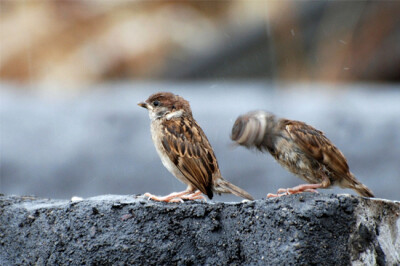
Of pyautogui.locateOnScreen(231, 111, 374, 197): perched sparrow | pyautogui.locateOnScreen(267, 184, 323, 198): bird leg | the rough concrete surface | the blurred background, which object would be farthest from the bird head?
the blurred background

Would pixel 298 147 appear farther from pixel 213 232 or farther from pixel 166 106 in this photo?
pixel 166 106

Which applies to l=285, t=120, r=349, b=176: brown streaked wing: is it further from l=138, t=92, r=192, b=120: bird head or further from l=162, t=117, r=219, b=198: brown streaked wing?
l=138, t=92, r=192, b=120: bird head

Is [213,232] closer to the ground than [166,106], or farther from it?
closer to the ground

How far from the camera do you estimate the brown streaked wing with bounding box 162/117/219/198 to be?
12.4 feet

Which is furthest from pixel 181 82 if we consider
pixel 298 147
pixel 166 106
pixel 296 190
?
pixel 296 190

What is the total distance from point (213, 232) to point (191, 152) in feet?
2.66

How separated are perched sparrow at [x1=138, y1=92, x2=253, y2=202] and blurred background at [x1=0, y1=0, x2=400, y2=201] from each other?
1767mm

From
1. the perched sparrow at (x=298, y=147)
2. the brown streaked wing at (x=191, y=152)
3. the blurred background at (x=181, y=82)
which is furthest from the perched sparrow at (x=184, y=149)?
the blurred background at (x=181, y=82)

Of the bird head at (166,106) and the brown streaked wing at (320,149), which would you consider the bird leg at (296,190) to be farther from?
the bird head at (166,106)

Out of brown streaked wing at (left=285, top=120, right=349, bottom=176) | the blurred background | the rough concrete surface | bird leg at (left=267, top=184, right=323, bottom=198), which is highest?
the blurred background

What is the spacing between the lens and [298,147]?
3428 mm

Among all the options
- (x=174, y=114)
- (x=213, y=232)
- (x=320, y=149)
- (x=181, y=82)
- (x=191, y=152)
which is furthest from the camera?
(x=181, y=82)

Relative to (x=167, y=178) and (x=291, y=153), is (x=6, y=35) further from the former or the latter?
(x=291, y=153)

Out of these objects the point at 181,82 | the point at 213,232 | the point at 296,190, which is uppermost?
the point at 181,82
